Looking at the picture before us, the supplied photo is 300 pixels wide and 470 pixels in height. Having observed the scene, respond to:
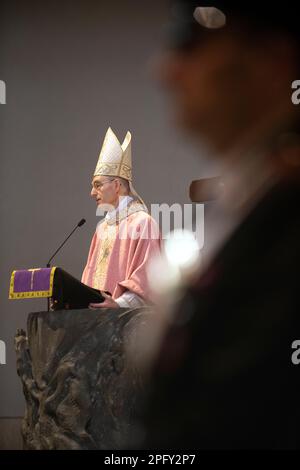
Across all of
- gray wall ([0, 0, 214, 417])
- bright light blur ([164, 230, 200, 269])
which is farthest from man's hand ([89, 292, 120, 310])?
gray wall ([0, 0, 214, 417])

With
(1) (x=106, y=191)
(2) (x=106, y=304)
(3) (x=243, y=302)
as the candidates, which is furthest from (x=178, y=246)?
(3) (x=243, y=302)

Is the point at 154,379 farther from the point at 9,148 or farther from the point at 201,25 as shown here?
the point at 9,148

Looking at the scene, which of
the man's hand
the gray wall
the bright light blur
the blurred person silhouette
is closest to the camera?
the blurred person silhouette

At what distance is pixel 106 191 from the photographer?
4.92m

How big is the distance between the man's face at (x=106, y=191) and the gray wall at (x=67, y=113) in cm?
160

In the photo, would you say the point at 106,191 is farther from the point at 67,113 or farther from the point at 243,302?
the point at 243,302

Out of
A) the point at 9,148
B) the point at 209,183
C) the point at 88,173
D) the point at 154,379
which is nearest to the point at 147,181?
the point at 88,173

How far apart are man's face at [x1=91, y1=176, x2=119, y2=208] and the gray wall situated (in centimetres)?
160

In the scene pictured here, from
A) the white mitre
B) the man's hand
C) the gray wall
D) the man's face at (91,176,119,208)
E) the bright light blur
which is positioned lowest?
the man's hand

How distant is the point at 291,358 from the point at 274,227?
19 centimetres

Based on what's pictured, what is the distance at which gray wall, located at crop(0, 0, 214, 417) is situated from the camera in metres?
6.55

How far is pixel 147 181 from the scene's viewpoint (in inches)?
258

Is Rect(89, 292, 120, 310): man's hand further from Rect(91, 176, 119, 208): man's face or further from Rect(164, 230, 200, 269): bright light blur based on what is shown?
Rect(91, 176, 119, 208): man's face

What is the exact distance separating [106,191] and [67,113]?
2152 millimetres
